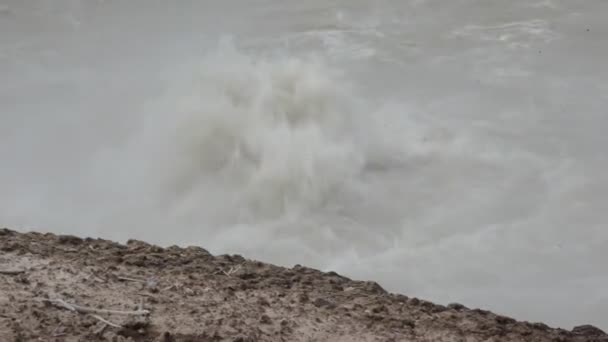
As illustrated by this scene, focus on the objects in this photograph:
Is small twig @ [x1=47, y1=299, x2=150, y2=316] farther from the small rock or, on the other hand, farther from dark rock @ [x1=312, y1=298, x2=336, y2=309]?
dark rock @ [x1=312, y1=298, x2=336, y2=309]

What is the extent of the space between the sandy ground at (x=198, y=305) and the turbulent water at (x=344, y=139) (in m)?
2.62

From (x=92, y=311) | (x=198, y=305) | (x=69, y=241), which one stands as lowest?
(x=92, y=311)

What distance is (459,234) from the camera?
27.4ft

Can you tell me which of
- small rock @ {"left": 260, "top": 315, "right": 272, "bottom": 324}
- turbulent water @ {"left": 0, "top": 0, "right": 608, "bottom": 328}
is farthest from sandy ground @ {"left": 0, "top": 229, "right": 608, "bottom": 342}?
turbulent water @ {"left": 0, "top": 0, "right": 608, "bottom": 328}

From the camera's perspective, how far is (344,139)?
10398 mm

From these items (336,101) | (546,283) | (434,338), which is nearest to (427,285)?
(546,283)

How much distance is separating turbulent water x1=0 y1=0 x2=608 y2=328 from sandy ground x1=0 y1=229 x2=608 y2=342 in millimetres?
2618

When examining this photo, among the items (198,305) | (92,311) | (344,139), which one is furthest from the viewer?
(344,139)

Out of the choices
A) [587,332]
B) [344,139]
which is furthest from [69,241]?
[344,139]

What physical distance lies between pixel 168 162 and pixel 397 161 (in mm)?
2247

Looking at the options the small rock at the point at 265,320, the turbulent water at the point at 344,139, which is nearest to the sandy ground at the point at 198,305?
the small rock at the point at 265,320

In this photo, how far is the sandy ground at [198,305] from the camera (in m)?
3.95

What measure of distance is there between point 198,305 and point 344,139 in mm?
6322

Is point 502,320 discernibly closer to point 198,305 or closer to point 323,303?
point 323,303
